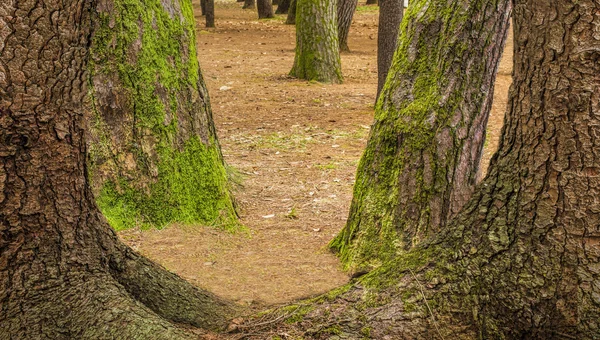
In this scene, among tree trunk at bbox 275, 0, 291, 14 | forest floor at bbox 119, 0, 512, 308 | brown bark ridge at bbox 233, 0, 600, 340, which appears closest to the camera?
brown bark ridge at bbox 233, 0, 600, 340

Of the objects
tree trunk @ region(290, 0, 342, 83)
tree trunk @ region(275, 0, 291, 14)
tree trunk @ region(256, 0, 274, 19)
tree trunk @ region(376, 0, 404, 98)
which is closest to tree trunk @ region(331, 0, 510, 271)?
tree trunk @ region(376, 0, 404, 98)

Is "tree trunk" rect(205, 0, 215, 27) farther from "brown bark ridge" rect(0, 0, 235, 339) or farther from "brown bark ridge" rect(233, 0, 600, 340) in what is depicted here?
"brown bark ridge" rect(233, 0, 600, 340)

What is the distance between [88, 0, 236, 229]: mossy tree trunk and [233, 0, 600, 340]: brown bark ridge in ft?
9.42

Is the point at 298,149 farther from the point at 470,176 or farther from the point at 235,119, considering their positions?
the point at 470,176

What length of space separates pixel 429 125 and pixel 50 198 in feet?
8.56

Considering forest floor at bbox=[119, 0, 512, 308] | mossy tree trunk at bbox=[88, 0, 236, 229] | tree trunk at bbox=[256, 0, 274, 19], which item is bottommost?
forest floor at bbox=[119, 0, 512, 308]

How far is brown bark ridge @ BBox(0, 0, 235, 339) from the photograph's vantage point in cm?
232

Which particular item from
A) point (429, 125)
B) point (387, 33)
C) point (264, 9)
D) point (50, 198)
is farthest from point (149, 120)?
point (264, 9)

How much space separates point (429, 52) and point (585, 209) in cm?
242

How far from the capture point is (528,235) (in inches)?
92.0

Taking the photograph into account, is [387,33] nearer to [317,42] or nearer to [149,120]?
[317,42]

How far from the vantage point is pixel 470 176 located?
176 inches

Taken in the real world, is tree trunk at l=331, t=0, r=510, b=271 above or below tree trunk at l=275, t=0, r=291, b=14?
below

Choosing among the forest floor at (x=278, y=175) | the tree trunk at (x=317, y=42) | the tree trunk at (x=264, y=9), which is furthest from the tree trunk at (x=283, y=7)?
the tree trunk at (x=317, y=42)
